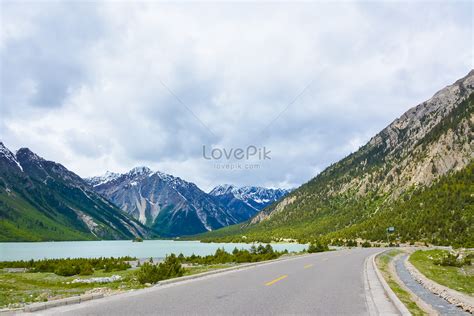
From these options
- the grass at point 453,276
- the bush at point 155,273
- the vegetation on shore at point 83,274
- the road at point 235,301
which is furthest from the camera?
the grass at point 453,276

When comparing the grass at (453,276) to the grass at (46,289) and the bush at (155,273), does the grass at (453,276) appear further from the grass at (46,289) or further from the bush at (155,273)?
the grass at (46,289)

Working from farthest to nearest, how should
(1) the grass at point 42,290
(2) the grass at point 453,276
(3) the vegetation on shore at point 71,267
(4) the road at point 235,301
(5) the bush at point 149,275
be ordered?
(3) the vegetation on shore at point 71,267, (2) the grass at point 453,276, (5) the bush at point 149,275, (1) the grass at point 42,290, (4) the road at point 235,301

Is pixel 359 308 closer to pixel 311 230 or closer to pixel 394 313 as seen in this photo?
pixel 394 313

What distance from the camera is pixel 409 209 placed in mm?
135125

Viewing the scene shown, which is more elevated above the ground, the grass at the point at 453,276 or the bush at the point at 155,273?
the bush at the point at 155,273

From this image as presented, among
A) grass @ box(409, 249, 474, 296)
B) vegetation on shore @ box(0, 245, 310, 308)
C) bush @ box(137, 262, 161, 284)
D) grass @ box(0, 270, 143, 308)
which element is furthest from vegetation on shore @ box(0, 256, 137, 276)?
grass @ box(409, 249, 474, 296)

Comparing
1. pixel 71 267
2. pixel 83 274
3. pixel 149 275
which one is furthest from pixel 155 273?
pixel 71 267

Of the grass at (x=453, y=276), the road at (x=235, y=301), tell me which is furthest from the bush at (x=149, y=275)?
the grass at (x=453, y=276)

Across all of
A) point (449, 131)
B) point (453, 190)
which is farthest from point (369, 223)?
point (449, 131)

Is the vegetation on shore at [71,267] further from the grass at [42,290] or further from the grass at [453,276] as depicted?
the grass at [453,276]

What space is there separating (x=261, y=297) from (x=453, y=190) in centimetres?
12827

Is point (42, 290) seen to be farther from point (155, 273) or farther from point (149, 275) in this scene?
point (149, 275)

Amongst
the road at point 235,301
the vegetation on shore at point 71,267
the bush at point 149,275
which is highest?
the vegetation on shore at point 71,267

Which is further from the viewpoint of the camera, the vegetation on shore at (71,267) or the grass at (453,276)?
the vegetation on shore at (71,267)
